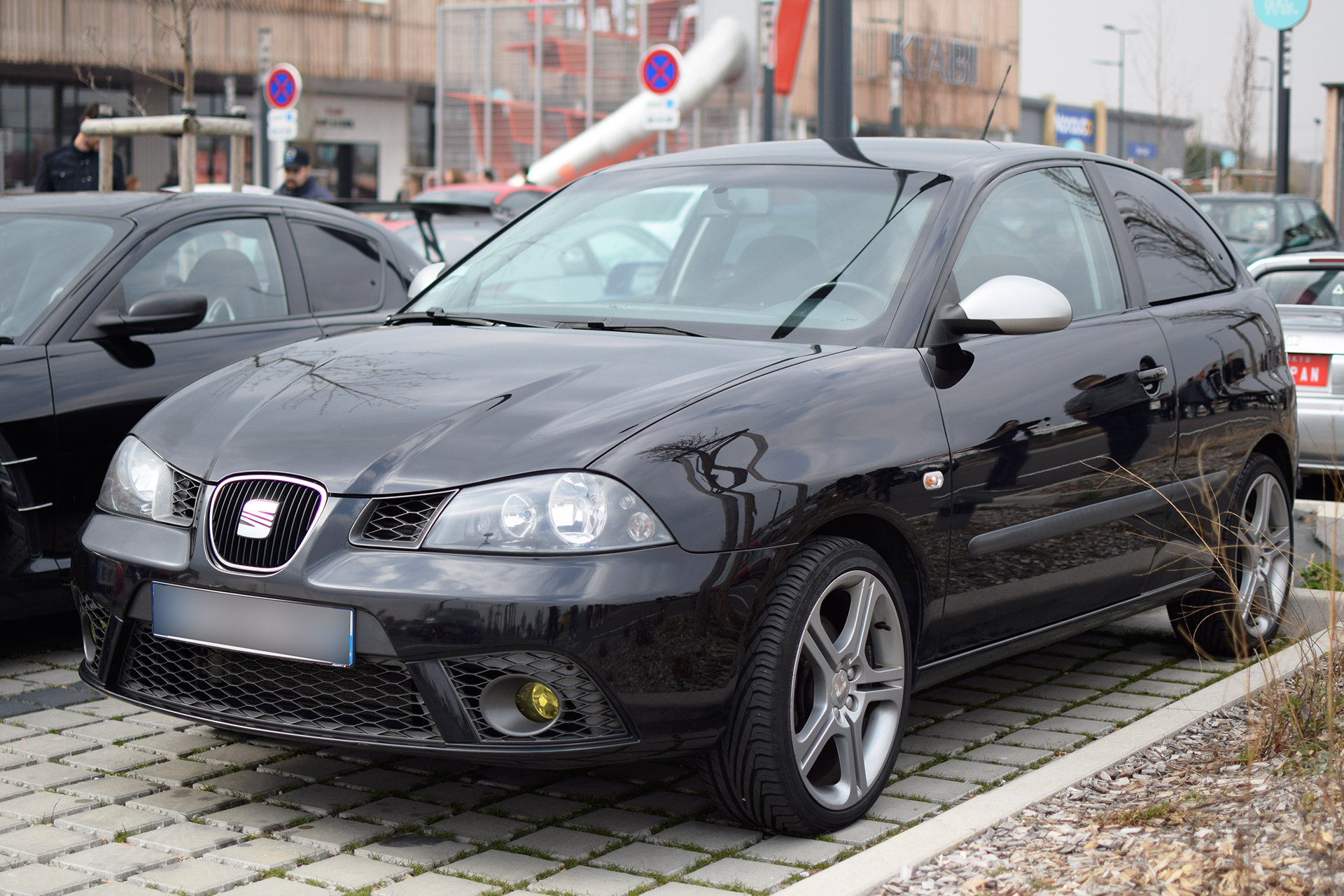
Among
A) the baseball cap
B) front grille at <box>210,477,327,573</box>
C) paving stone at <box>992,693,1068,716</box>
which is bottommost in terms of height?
paving stone at <box>992,693,1068,716</box>

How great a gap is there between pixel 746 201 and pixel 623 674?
201 centimetres

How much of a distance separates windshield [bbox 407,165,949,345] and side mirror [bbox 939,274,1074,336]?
0.66 feet

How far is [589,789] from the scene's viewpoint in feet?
13.6

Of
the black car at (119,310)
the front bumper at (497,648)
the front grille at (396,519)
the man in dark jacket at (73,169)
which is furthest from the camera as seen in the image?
the man in dark jacket at (73,169)

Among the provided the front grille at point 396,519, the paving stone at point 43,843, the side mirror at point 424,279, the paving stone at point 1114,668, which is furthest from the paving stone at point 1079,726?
the paving stone at point 43,843

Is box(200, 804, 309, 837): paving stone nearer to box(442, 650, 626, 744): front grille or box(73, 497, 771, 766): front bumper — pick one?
box(73, 497, 771, 766): front bumper

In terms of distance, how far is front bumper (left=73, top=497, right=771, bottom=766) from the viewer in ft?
10.7

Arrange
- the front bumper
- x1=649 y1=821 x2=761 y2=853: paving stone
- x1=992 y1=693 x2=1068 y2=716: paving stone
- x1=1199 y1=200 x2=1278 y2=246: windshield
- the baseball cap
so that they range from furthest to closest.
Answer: x1=1199 y1=200 x2=1278 y2=246: windshield, the baseball cap, x1=992 y1=693 x2=1068 y2=716: paving stone, x1=649 y1=821 x2=761 y2=853: paving stone, the front bumper

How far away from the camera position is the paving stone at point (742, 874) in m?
3.43

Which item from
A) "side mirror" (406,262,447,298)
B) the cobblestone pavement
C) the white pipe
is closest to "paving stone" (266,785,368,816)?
the cobblestone pavement

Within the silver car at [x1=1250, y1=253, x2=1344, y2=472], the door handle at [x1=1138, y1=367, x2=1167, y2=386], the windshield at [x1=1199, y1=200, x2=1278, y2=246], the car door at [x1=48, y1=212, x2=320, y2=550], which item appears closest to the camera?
the door handle at [x1=1138, y1=367, x2=1167, y2=386]

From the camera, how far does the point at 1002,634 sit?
438cm

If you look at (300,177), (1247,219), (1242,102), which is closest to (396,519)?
(300,177)

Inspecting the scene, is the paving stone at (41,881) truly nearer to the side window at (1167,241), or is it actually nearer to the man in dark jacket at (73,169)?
the side window at (1167,241)
